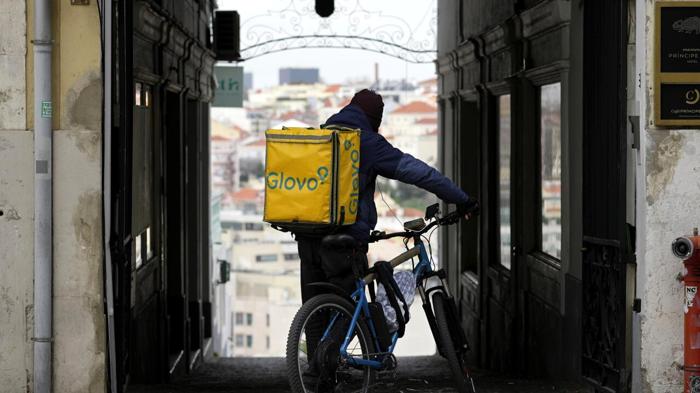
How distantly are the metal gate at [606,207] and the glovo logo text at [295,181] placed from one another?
1.58 meters

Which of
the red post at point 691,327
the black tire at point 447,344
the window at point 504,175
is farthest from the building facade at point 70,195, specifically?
the window at point 504,175

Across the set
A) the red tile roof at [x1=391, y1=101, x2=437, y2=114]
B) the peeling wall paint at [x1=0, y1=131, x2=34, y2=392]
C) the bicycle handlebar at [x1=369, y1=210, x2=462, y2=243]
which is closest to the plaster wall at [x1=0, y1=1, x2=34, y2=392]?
the peeling wall paint at [x1=0, y1=131, x2=34, y2=392]

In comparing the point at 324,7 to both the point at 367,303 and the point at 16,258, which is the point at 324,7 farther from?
the point at 367,303

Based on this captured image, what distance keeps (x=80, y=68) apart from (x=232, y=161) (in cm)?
10369

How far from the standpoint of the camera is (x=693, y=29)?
670 cm

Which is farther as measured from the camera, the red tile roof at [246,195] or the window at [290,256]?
the window at [290,256]

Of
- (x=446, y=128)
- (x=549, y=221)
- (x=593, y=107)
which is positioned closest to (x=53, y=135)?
(x=593, y=107)

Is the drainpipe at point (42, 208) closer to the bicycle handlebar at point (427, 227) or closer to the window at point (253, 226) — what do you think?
the bicycle handlebar at point (427, 227)

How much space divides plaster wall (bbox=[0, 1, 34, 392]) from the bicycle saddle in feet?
5.39

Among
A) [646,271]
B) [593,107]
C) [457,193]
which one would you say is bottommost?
[646,271]

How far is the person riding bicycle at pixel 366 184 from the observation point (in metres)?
6.52

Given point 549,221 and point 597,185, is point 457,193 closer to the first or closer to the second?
point 597,185

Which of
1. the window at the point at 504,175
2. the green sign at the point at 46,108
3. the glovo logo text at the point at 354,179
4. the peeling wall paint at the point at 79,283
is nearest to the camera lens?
the glovo logo text at the point at 354,179

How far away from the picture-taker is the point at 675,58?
6.68m
